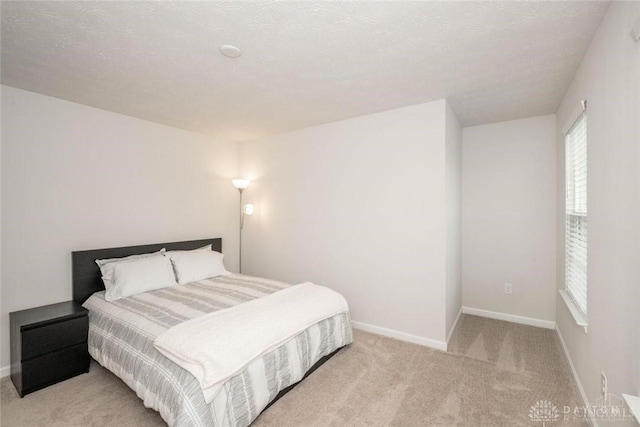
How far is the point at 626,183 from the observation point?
4.63ft

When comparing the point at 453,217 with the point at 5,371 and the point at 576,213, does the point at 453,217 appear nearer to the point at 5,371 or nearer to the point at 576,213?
the point at 576,213

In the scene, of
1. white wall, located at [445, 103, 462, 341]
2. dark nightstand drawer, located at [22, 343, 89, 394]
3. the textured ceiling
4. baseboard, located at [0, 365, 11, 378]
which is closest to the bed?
dark nightstand drawer, located at [22, 343, 89, 394]

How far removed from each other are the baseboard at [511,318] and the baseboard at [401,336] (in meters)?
1.28

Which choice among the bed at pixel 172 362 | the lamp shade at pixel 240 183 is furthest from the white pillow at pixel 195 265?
the lamp shade at pixel 240 183

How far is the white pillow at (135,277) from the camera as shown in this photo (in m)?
2.77

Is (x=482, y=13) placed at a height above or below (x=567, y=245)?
above

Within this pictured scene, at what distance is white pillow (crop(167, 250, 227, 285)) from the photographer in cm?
327

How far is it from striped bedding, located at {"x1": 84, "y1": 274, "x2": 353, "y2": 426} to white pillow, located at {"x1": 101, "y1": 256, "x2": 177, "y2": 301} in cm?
10

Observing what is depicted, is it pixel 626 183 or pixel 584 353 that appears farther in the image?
pixel 584 353

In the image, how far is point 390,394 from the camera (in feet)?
7.30

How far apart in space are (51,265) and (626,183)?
4326mm

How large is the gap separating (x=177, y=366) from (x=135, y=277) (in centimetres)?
146

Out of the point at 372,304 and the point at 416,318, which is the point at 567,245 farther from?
the point at 372,304

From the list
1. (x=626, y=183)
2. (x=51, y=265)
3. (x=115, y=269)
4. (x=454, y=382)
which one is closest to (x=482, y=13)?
(x=626, y=183)
